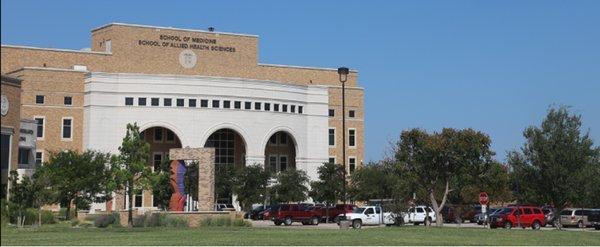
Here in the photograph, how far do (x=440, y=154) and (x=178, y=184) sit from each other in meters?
22.1

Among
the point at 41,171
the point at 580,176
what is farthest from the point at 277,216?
the point at 580,176

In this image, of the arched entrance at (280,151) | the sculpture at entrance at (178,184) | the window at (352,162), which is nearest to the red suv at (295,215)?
the sculpture at entrance at (178,184)

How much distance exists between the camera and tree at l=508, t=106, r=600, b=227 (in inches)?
1750

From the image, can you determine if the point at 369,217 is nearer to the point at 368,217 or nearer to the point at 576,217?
the point at 368,217

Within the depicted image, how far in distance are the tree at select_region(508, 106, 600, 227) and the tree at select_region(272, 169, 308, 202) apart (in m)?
33.6

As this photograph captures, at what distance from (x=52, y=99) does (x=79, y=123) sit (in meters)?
3.55

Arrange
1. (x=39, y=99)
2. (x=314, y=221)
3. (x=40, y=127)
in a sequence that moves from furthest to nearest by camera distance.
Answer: (x=39, y=99) → (x=40, y=127) → (x=314, y=221)

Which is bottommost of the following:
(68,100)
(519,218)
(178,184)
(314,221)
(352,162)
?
(314,221)

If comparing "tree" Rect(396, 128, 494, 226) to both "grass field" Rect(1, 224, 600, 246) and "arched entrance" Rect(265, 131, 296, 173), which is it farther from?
"arched entrance" Rect(265, 131, 296, 173)

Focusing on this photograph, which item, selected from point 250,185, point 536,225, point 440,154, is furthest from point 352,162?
point 440,154

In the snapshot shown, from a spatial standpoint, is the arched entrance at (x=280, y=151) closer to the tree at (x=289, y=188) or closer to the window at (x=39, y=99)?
the tree at (x=289, y=188)

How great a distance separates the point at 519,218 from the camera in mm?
50219

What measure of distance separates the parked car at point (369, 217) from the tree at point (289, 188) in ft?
85.7

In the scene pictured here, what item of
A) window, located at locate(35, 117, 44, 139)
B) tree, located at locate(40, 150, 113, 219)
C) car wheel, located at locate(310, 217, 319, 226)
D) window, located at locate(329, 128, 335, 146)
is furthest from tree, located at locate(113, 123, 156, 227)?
window, located at locate(329, 128, 335, 146)
